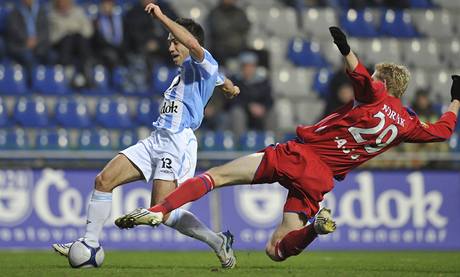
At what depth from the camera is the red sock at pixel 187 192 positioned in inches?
329

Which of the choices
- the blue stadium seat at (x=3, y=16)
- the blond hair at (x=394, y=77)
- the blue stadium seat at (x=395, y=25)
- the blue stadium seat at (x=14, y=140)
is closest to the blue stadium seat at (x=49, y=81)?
the blue stadium seat at (x=3, y=16)

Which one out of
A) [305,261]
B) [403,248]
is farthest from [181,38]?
[403,248]

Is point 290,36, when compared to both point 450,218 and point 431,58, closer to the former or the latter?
point 431,58

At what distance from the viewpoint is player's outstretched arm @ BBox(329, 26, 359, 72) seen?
819cm

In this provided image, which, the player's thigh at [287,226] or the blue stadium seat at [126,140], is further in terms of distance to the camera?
the blue stadium seat at [126,140]

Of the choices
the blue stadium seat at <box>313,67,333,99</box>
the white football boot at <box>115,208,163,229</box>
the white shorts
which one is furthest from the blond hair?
the blue stadium seat at <box>313,67,333,99</box>

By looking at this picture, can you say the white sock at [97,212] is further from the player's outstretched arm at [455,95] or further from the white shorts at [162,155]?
the player's outstretched arm at [455,95]

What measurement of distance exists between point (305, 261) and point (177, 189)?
3386 millimetres

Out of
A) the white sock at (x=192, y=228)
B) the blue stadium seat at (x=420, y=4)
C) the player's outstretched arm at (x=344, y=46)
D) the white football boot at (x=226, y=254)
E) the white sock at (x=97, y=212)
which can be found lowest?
the white football boot at (x=226, y=254)

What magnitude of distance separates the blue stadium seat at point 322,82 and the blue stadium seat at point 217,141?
10.4 ft

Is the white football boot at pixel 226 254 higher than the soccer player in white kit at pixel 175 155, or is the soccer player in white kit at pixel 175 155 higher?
the soccer player in white kit at pixel 175 155

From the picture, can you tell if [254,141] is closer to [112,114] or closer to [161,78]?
[161,78]

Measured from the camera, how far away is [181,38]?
339 inches

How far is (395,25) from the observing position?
20781 mm
